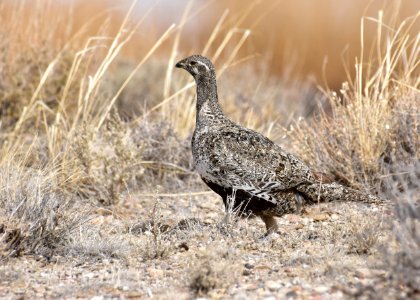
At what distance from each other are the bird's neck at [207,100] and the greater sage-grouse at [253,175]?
22 mm

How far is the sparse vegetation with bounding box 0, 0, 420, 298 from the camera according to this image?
4.29 meters

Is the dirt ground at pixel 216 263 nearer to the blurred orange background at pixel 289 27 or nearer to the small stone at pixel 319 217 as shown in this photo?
the small stone at pixel 319 217

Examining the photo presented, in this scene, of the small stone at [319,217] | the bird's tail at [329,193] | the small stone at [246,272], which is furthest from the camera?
the small stone at [319,217]

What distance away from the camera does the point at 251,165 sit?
5.37 m

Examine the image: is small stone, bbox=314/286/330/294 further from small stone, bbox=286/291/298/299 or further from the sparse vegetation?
small stone, bbox=286/291/298/299

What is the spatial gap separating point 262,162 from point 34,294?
6.39ft

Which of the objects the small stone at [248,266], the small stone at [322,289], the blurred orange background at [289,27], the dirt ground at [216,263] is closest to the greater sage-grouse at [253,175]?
the dirt ground at [216,263]

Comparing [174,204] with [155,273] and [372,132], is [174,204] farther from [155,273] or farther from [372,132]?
[155,273]

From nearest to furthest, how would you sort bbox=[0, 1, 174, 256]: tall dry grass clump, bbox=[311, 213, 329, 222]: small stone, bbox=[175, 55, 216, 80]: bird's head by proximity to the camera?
1. bbox=[0, 1, 174, 256]: tall dry grass clump
2. bbox=[175, 55, 216, 80]: bird's head
3. bbox=[311, 213, 329, 222]: small stone

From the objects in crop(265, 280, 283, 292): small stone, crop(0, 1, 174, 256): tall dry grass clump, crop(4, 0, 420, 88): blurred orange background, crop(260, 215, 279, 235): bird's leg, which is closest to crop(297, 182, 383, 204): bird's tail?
crop(260, 215, 279, 235): bird's leg

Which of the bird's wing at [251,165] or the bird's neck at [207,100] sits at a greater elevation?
the bird's neck at [207,100]

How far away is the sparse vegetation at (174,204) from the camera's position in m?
4.29

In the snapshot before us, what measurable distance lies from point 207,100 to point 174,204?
1.48m

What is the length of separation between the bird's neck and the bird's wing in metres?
0.24
